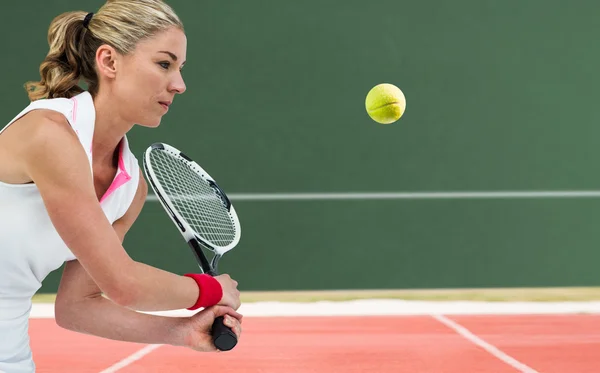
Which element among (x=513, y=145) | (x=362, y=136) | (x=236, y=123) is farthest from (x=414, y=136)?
(x=236, y=123)

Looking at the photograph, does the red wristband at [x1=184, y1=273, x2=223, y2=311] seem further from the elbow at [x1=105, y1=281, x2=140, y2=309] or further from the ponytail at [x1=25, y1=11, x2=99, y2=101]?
the ponytail at [x1=25, y1=11, x2=99, y2=101]

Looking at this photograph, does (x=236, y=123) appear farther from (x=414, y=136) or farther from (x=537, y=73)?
(x=537, y=73)

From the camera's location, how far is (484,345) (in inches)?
143

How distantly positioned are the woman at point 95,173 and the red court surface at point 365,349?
141 cm

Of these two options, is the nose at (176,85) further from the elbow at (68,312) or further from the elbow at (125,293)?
the elbow at (68,312)

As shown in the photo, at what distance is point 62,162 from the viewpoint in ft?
4.84

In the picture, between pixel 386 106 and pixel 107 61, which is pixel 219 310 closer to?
pixel 107 61

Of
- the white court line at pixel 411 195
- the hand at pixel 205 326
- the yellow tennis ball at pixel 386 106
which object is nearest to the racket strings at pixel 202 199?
the hand at pixel 205 326

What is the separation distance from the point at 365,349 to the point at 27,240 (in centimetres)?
221

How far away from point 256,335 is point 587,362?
1.59 meters

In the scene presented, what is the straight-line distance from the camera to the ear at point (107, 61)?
166 centimetres

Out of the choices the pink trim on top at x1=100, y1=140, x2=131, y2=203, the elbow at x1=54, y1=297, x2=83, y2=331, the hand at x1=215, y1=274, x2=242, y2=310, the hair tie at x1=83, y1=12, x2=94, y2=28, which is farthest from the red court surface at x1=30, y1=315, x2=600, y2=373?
the hair tie at x1=83, y1=12, x2=94, y2=28

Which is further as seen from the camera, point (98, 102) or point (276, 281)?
point (276, 281)

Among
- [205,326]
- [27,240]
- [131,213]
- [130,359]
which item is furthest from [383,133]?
[27,240]
